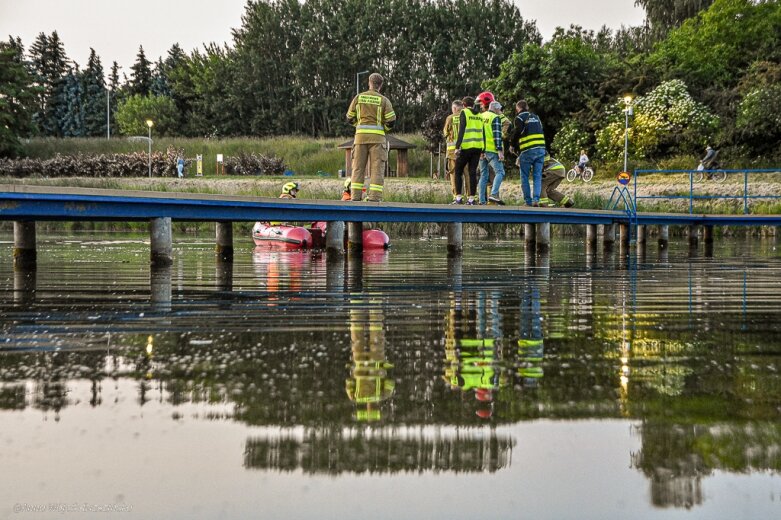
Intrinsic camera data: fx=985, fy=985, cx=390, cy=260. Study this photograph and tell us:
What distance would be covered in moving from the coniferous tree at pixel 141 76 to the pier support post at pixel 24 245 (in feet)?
286

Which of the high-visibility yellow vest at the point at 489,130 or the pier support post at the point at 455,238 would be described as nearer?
the high-visibility yellow vest at the point at 489,130

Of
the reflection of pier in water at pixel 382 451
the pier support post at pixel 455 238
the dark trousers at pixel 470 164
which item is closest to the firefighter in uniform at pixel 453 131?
the dark trousers at pixel 470 164

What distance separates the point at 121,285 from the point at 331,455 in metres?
7.77

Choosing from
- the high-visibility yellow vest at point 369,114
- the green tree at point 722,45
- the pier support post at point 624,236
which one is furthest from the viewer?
the green tree at point 722,45

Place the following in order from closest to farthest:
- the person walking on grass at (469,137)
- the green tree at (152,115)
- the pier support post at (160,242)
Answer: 1. the pier support post at (160,242)
2. the person walking on grass at (469,137)
3. the green tree at (152,115)

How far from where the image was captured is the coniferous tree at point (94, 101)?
Answer: 97500 millimetres

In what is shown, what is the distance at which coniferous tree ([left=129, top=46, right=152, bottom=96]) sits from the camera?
99625 millimetres

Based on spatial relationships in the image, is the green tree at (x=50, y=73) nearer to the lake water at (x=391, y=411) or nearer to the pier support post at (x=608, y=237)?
the pier support post at (x=608, y=237)

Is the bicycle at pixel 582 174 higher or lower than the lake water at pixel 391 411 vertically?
higher

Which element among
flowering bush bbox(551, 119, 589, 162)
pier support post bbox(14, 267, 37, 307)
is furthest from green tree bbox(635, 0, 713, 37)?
pier support post bbox(14, 267, 37, 307)

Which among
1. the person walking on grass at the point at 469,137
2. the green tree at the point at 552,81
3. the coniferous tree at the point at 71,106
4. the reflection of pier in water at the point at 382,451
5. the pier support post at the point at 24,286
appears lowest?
the reflection of pier in water at the point at 382,451

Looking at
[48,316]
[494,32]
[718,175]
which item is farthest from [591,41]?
[48,316]

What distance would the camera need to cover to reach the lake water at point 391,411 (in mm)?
2691

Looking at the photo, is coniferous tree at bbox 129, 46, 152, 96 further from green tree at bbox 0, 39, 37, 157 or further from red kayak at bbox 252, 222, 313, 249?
red kayak at bbox 252, 222, 313, 249
